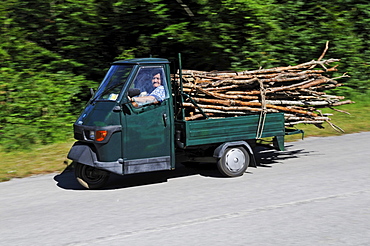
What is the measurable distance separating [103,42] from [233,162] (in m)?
8.04

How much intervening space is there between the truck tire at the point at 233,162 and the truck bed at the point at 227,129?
0.74 ft

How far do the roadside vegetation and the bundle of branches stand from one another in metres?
3.29

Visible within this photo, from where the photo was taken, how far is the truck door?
851 cm

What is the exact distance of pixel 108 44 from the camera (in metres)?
16.2

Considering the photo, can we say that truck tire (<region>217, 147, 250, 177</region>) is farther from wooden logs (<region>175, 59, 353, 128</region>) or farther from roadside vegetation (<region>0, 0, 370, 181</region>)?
roadside vegetation (<region>0, 0, 370, 181</region>)

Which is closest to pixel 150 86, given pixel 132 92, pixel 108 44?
pixel 132 92

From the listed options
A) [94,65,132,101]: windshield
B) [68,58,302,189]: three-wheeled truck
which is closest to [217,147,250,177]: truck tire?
[68,58,302,189]: three-wheeled truck

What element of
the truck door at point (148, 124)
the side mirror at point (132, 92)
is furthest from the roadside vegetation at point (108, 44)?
the side mirror at point (132, 92)

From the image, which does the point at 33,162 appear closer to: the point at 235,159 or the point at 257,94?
the point at 235,159

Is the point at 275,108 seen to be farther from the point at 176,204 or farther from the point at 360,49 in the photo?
the point at 360,49

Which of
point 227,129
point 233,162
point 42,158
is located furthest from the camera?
point 42,158

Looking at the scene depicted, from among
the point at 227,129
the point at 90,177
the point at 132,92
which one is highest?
the point at 132,92

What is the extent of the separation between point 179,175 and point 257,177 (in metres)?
1.38

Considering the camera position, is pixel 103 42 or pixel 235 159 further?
pixel 103 42
